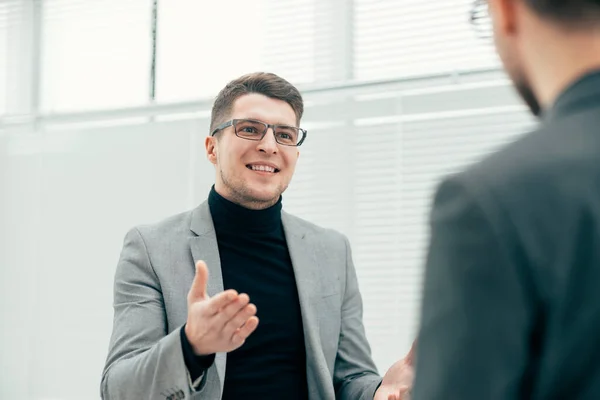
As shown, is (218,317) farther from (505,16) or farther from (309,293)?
(505,16)

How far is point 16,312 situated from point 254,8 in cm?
194

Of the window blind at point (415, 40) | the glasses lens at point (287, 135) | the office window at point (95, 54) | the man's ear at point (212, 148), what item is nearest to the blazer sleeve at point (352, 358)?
the glasses lens at point (287, 135)

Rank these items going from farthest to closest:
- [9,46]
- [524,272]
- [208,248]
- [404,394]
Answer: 1. [9,46]
2. [208,248]
3. [404,394]
4. [524,272]

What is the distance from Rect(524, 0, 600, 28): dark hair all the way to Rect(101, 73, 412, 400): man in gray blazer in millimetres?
1523

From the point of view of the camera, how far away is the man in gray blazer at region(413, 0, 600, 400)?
531mm

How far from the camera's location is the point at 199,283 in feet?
5.37

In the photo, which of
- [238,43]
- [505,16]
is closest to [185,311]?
[505,16]

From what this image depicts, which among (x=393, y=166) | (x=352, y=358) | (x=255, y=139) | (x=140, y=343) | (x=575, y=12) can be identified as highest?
(x=575, y=12)

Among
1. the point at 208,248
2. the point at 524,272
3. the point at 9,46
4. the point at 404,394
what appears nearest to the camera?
the point at 524,272

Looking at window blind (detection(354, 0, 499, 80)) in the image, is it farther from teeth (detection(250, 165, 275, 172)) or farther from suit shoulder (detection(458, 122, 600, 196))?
suit shoulder (detection(458, 122, 600, 196))

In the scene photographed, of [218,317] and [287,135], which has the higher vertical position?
[287,135]

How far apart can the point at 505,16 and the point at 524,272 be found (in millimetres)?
233

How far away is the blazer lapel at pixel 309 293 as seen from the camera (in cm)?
220

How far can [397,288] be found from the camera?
3137 millimetres
